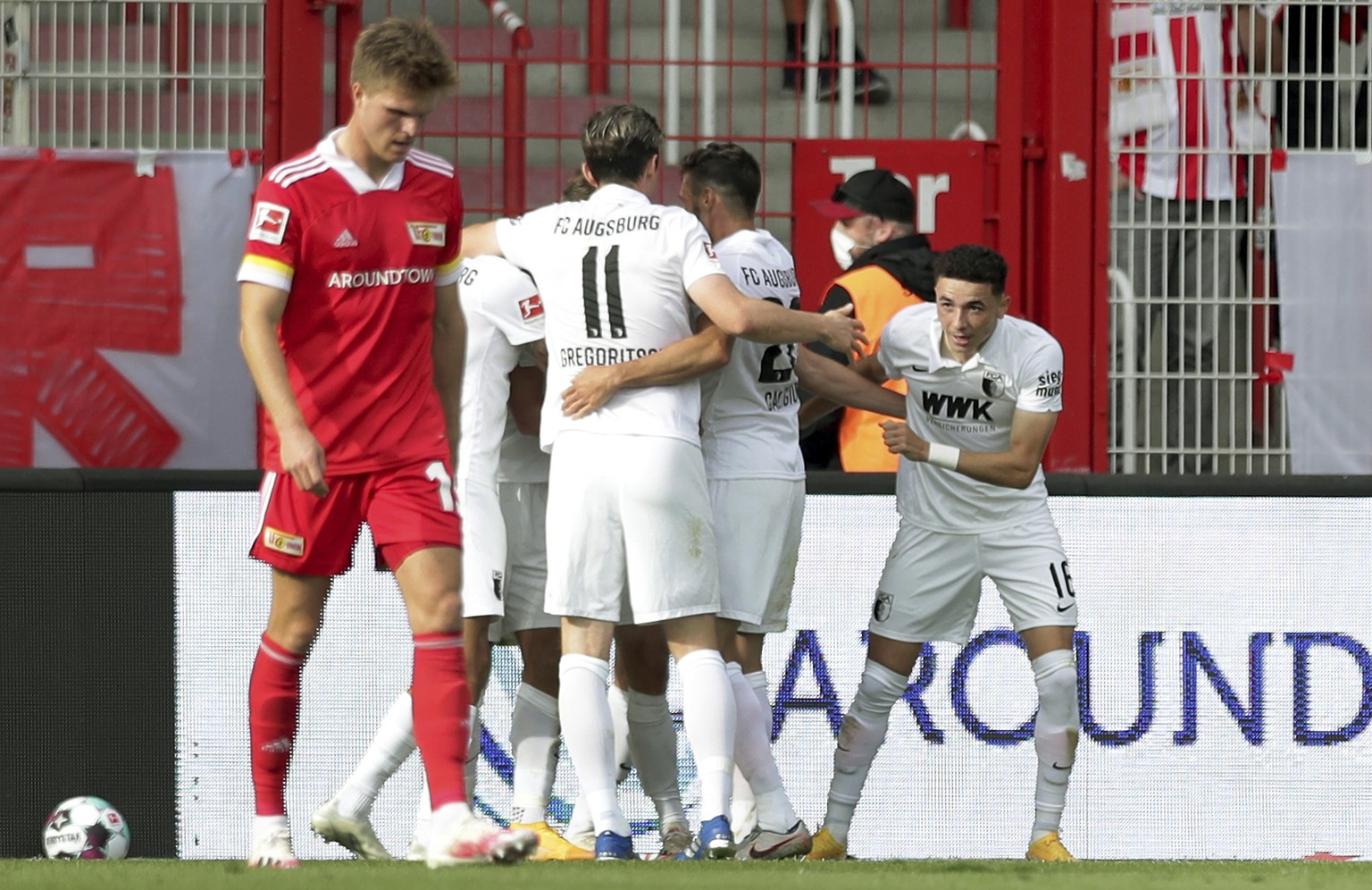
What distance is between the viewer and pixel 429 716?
472 cm

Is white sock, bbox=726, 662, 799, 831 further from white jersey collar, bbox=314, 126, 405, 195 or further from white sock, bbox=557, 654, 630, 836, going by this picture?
white jersey collar, bbox=314, 126, 405, 195

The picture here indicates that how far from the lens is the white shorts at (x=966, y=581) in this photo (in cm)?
660

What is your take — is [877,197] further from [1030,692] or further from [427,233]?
[427,233]

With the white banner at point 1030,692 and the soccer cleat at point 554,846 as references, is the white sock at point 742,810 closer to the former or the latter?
the soccer cleat at point 554,846

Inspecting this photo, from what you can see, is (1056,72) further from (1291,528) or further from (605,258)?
(605,258)

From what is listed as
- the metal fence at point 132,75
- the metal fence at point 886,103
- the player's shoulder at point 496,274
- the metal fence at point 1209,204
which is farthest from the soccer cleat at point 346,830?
the metal fence at point 1209,204

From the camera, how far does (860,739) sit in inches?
265

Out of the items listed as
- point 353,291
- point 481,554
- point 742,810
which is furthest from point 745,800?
point 353,291

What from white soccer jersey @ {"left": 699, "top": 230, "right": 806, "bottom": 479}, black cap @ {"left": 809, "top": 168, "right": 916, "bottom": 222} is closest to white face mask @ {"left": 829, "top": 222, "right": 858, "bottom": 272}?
black cap @ {"left": 809, "top": 168, "right": 916, "bottom": 222}

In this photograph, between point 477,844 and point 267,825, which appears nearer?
point 477,844

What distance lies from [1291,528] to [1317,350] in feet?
2.40

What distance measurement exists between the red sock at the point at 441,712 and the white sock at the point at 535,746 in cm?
164

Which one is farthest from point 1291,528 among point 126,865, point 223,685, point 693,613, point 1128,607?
point 126,865

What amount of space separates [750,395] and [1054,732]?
4.81 feet
